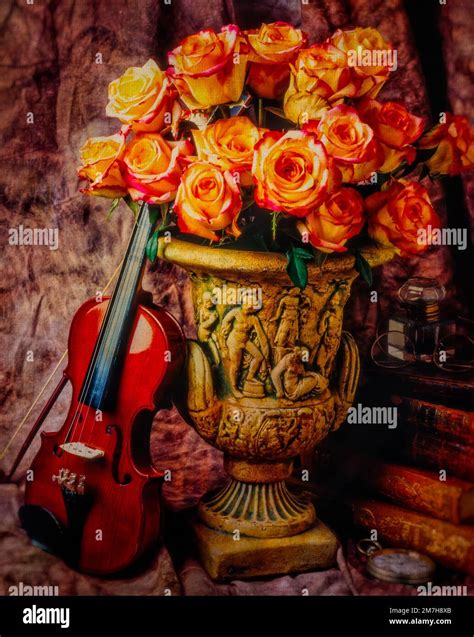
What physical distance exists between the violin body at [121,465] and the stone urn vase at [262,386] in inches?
3.1

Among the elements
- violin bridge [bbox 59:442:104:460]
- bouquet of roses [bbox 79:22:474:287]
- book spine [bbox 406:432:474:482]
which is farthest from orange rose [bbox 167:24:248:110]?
book spine [bbox 406:432:474:482]

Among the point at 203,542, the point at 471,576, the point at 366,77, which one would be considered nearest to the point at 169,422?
the point at 203,542

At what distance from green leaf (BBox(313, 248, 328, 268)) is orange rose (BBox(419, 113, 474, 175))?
0.27 metres

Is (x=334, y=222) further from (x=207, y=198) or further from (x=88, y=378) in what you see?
(x=88, y=378)

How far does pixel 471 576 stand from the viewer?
1.61 metres

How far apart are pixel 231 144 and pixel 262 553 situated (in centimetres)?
69

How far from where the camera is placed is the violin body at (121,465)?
1515 mm

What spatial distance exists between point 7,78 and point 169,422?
805mm

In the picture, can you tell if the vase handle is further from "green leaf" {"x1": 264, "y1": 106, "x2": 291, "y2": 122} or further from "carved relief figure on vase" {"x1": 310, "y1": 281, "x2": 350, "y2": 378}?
"green leaf" {"x1": 264, "y1": 106, "x2": 291, "y2": 122}

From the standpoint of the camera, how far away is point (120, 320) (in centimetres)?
155

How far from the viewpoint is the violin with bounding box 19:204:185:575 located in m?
1.52

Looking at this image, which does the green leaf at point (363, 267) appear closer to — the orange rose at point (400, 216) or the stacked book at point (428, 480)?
the orange rose at point (400, 216)

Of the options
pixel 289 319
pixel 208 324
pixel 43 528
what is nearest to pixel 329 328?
pixel 289 319

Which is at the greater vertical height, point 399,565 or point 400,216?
point 400,216
